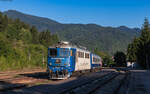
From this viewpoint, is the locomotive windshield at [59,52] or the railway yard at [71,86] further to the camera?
the locomotive windshield at [59,52]

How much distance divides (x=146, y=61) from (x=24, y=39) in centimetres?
4619

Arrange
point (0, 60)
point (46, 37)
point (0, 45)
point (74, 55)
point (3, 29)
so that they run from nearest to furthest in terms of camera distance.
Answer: point (74, 55), point (0, 60), point (0, 45), point (3, 29), point (46, 37)

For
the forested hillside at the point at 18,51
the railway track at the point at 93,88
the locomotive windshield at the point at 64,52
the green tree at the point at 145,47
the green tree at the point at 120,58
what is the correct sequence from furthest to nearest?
the green tree at the point at 120,58
the green tree at the point at 145,47
the forested hillside at the point at 18,51
the locomotive windshield at the point at 64,52
the railway track at the point at 93,88

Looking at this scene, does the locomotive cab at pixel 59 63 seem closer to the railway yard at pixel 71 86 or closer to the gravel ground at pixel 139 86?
the railway yard at pixel 71 86

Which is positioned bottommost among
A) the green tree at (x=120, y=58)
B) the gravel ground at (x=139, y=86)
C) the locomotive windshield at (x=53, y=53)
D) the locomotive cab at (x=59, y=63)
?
the gravel ground at (x=139, y=86)

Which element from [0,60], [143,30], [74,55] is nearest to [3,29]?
[0,60]

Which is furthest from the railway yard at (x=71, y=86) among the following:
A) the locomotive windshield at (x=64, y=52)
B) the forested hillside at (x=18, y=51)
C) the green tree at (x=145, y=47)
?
the green tree at (x=145, y=47)

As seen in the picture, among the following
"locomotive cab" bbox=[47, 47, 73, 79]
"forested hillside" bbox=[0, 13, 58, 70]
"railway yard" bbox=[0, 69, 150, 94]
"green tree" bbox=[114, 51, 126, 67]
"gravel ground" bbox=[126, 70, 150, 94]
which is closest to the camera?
"railway yard" bbox=[0, 69, 150, 94]

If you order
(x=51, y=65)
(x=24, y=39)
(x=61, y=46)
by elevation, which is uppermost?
(x=24, y=39)

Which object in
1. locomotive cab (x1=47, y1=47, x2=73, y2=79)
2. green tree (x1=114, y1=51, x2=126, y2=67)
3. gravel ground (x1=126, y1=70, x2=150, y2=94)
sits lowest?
gravel ground (x1=126, y1=70, x2=150, y2=94)

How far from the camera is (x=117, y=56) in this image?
11462 cm

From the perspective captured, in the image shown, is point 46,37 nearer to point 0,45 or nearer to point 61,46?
point 0,45

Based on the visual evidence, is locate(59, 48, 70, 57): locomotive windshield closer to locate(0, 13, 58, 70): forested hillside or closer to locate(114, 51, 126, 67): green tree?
locate(0, 13, 58, 70): forested hillside

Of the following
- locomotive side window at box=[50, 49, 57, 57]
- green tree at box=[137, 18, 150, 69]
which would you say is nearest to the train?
locomotive side window at box=[50, 49, 57, 57]
